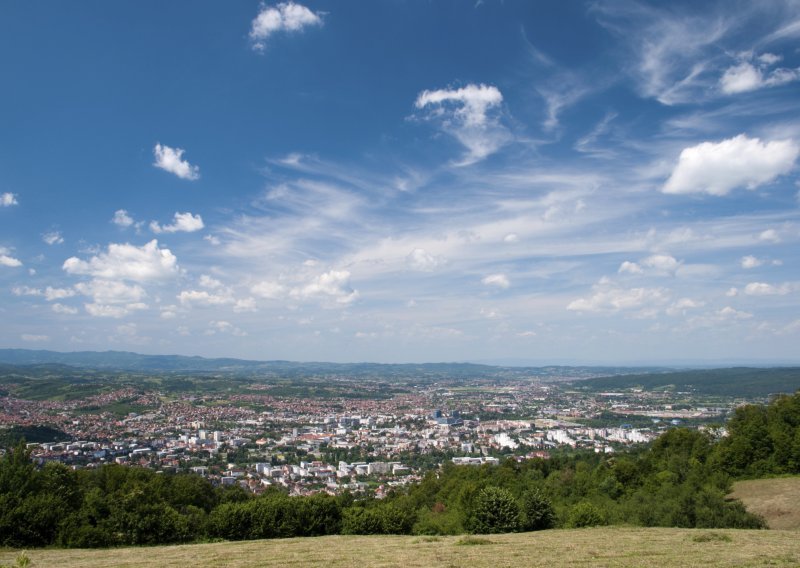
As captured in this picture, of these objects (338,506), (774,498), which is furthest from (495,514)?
(774,498)

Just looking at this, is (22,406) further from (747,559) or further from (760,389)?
(760,389)

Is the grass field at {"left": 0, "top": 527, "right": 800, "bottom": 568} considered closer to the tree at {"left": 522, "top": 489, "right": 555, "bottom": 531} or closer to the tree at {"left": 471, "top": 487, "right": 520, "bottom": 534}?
the tree at {"left": 471, "top": 487, "right": 520, "bottom": 534}

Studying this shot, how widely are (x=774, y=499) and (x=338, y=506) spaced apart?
3008 cm

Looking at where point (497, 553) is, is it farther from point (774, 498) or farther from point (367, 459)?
point (367, 459)

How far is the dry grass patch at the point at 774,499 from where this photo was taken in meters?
28.3

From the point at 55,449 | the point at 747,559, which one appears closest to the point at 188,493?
the point at 747,559

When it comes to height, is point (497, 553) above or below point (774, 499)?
above

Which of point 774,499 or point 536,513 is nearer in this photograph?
point 536,513

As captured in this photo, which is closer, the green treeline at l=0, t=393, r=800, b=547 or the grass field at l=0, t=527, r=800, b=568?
the grass field at l=0, t=527, r=800, b=568

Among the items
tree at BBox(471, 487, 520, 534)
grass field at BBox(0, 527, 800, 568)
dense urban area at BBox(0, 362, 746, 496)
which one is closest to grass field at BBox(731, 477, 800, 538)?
grass field at BBox(0, 527, 800, 568)

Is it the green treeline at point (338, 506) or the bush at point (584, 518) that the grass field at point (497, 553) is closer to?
the green treeline at point (338, 506)

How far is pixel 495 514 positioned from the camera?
27781 millimetres

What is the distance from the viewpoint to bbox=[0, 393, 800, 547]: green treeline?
25.5m

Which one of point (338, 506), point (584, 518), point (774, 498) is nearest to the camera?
point (584, 518)
